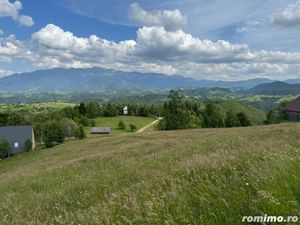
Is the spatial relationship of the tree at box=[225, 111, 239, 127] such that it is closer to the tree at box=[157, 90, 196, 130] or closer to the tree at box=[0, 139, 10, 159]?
the tree at box=[157, 90, 196, 130]

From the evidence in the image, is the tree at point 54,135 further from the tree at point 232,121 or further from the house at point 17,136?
the tree at point 232,121

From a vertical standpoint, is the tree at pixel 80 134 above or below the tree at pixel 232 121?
below

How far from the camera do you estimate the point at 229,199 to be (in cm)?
502

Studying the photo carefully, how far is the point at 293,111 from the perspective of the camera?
8800cm

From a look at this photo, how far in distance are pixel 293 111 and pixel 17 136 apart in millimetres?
78320

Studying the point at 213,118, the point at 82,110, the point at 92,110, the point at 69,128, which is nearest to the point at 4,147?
the point at 69,128

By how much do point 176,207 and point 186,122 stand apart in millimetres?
92957

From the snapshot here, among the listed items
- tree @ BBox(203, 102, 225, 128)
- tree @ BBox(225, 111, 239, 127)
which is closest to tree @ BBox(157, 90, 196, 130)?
tree @ BBox(203, 102, 225, 128)

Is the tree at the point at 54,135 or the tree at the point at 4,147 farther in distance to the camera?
the tree at the point at 54,135

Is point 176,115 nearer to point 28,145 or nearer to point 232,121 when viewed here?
point 232,121

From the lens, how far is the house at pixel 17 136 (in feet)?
317

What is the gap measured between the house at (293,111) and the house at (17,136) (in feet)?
241

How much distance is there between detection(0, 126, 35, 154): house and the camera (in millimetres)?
96750

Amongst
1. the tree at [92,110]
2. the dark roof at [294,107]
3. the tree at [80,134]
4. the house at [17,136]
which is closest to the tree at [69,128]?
the tree at [80,134]
